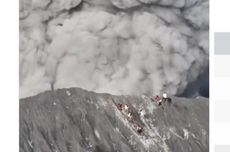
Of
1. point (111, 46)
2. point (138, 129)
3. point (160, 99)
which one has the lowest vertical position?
point (138, 129)

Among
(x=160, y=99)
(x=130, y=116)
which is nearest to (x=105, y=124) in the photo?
(x=130, y=116)

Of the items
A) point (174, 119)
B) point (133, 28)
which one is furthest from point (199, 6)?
point (174, 119)

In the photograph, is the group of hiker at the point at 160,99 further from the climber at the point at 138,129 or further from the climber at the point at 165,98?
the climber at the point at 138,129

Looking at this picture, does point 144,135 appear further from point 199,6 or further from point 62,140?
point 199,6

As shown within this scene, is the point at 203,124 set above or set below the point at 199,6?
below

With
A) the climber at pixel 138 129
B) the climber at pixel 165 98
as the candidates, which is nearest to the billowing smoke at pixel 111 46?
the climber at pixel 165 98

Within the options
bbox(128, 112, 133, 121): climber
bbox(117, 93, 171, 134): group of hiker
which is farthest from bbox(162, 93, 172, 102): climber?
bbox(128, 112, 133, 121): climber

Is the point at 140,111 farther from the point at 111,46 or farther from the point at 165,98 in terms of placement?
the point at 111,46
